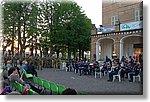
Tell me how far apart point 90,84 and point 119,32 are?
1.61m

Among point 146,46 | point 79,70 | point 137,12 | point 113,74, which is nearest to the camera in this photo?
point 146,46

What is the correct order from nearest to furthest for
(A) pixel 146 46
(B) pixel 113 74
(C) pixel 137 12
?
(A) pixel 146 46 → (C) pixel 137 12 → (B) pixel 113 74

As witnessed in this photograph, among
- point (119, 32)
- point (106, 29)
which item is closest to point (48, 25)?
point (106, 29)

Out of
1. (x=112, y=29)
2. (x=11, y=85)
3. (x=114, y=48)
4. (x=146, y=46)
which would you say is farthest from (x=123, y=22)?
(x=11, y=85)

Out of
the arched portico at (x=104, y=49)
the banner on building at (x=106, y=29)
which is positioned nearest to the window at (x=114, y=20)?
the banner on building at (x=106, y=29)

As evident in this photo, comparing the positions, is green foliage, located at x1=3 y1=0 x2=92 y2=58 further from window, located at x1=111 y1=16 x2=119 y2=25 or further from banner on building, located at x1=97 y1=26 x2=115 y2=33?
window, located at x1=111 y1=16 x2=119 y2=25

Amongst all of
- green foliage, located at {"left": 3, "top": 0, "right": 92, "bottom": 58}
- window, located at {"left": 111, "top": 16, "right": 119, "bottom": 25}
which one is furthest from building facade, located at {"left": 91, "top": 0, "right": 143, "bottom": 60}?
green foliage, located at {"left": 3, "top": 0, "right": 92, "bottom": 58}

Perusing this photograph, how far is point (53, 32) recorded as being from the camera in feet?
Answer: 16.3

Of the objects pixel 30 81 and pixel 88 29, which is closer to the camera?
pixel 30 81

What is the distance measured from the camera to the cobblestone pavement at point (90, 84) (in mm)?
4379

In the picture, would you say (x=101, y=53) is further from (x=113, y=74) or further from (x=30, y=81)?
(x=30, y=81)

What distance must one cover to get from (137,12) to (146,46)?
0.66 metres

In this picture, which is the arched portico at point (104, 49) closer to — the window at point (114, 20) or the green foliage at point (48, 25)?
the green foliage at point (48, 25)

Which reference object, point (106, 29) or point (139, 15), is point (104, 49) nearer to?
point (106, 29)
